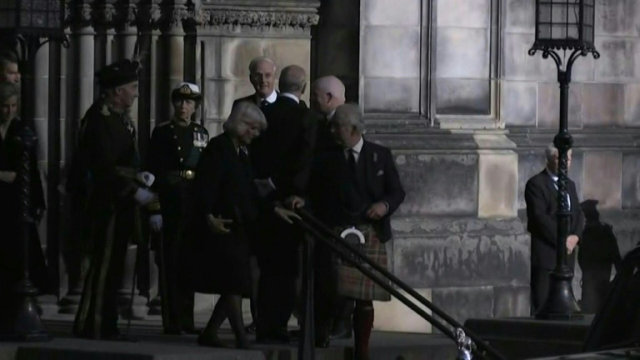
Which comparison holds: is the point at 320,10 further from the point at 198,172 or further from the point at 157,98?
the point at 198,172

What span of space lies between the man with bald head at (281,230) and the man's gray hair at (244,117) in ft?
2.46

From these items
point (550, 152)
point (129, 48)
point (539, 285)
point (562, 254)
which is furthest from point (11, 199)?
point (550, 152)

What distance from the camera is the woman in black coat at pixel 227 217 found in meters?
15.9

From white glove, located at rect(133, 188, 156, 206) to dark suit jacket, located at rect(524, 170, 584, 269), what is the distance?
4.55 meters

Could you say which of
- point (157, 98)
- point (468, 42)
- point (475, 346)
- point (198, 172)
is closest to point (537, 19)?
point (468, 42)

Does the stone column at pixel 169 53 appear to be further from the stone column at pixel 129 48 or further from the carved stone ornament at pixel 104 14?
the carved stone ornament at pixel 104 14

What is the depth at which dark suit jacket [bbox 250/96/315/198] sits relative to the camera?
16859 mm

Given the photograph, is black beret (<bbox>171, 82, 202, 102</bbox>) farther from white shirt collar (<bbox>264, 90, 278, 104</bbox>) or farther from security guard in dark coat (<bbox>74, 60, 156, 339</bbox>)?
security guard in dark coat (<bbox>74, 60, 156, 339</bbox>)

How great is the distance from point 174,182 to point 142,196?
118 centimetres

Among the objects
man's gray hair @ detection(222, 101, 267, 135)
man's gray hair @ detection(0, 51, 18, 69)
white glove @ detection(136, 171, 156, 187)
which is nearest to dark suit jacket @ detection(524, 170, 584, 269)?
white glove @ detection(136, 171, 156, 187)

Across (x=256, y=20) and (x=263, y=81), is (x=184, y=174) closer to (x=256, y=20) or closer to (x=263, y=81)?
(x=263, y=81)

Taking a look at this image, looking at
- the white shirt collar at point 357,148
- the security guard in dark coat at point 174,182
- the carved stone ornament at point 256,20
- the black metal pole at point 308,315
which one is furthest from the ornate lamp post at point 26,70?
the white shirt collar at point 357,148

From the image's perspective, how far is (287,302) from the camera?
16781 mm

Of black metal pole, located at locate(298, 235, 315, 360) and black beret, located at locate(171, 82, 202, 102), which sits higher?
black beret, located at locate(171, 82, 202, 102)
